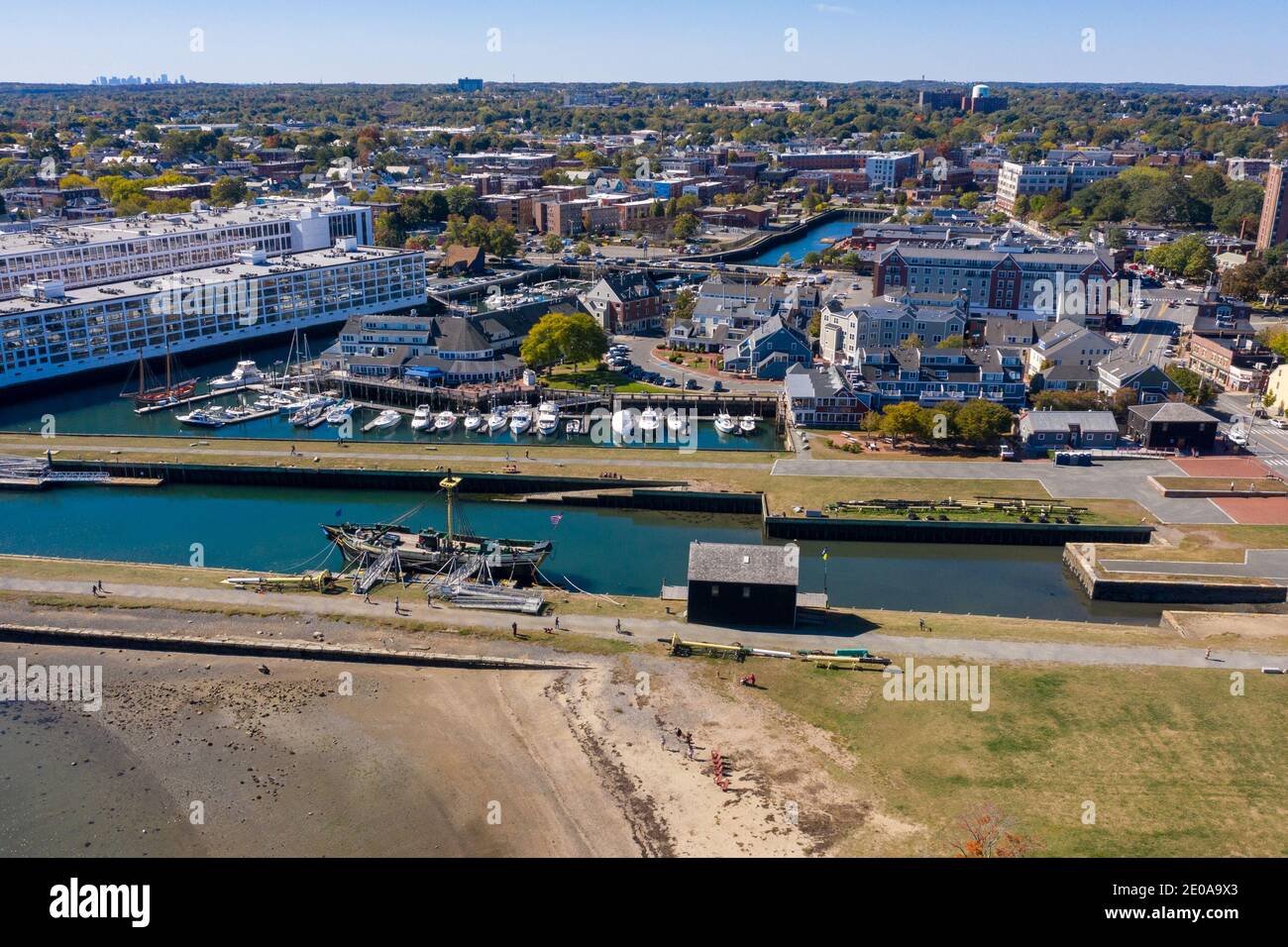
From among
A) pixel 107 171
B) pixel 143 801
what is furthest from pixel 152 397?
pixel 107 171

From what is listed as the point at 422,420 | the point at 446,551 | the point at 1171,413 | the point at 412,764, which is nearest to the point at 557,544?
the point at 446,551

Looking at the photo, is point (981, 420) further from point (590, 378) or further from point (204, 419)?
point (204, 419)

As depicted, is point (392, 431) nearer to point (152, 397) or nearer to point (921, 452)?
point (152, 397)

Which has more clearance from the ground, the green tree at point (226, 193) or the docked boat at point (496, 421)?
the green tree at point (226, 193)

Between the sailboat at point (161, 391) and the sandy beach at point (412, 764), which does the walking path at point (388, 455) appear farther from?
the sandy beach at point (412, 764)

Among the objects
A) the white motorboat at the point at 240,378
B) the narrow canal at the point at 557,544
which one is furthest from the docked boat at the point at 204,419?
the narrow canal at the point at 557,544
